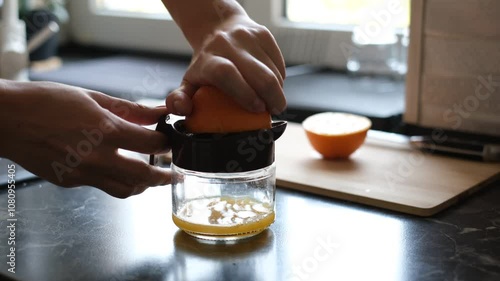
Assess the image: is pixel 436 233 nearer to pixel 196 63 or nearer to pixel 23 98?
pixel 196 63

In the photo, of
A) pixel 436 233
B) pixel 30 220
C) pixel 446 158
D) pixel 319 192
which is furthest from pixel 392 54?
pixel 30 220

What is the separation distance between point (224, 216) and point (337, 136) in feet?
1.15

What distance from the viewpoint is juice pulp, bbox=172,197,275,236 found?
90cm

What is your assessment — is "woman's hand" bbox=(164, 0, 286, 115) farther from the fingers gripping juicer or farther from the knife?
the knife

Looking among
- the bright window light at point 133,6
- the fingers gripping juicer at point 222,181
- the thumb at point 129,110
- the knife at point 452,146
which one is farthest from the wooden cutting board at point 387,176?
the bright window light at point 133,6

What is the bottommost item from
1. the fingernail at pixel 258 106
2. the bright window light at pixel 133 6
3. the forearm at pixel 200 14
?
the bright window light at pixel 133 6

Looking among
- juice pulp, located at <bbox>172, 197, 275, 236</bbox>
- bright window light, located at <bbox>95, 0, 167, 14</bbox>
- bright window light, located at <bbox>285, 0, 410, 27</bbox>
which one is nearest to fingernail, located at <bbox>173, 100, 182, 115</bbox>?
juice pulp, located at <bbox>172, 197, 275, 236</bbox>

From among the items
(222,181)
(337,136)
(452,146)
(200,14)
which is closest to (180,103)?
(222,181)

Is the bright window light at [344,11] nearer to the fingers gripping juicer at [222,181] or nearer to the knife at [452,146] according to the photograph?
the knife at [452,146]

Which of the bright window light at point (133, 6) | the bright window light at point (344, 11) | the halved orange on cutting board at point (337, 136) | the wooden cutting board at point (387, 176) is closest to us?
the wooden cutting board at point (387, 176)

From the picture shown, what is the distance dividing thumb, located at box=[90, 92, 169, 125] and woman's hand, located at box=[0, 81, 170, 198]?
5cm

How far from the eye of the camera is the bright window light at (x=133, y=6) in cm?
256

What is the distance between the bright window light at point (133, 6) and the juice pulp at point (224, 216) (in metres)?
1.65

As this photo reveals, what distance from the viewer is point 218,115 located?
2.89 ft
